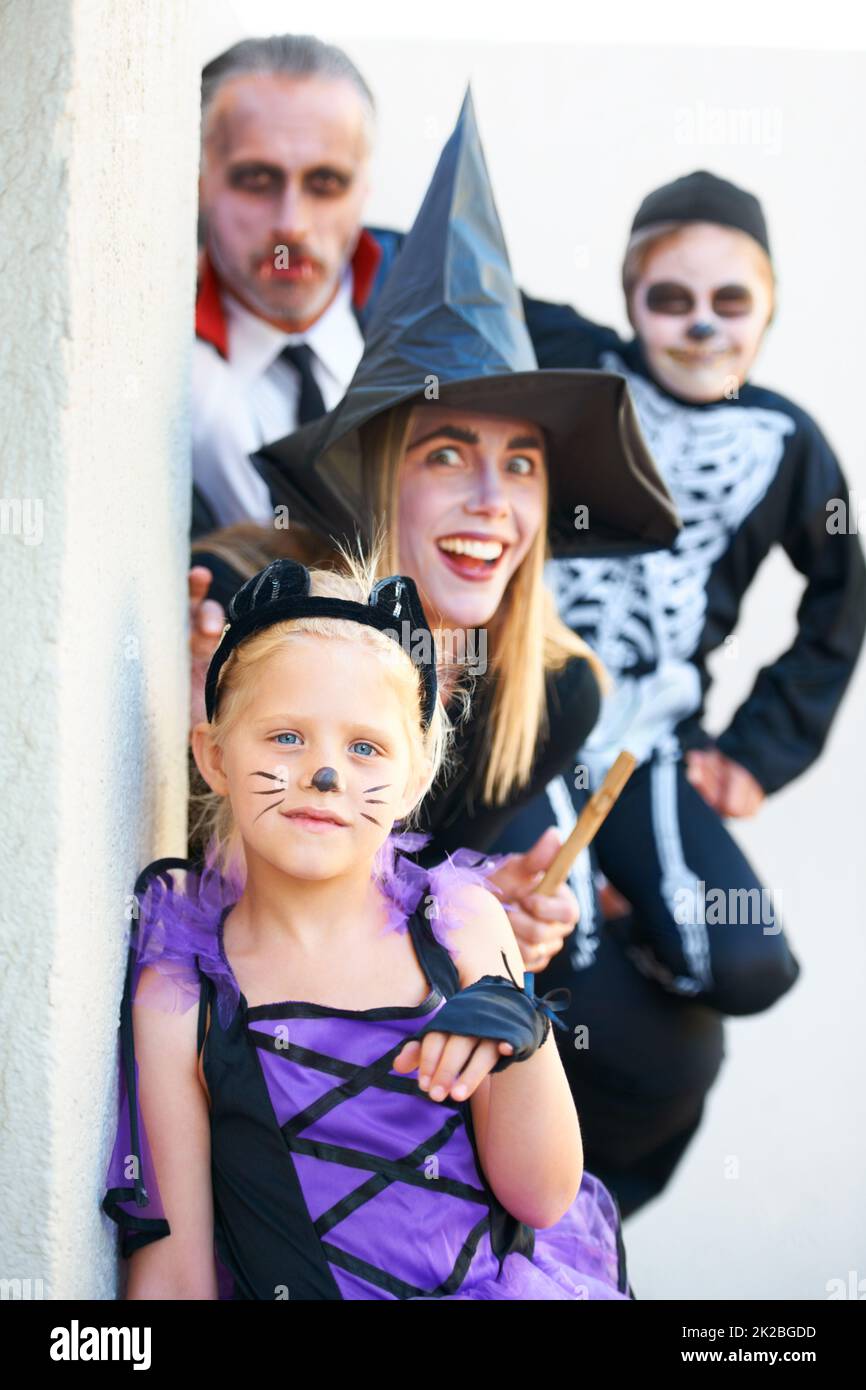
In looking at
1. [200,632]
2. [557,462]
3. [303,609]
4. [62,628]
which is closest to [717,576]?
[557,462]

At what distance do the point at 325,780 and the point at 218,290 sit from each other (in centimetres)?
183

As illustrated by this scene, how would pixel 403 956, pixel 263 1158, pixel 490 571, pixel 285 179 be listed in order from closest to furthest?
pixel 263 1158 < pixel 403 956 < pixel 490 571 < pixel 285 179

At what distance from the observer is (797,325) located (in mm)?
3539

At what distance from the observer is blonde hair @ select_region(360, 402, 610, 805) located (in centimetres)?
258

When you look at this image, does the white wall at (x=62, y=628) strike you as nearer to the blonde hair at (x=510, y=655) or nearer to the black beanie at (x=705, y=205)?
the blonde hair at (x=510, y=655)

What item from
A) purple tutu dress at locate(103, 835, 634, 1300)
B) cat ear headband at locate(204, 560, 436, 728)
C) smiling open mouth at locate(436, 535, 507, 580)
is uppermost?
smiling open mouth at locate(436, 535, 507, 580)

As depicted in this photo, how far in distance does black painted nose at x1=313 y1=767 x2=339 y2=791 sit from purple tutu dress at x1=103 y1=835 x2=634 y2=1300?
0.25 meters

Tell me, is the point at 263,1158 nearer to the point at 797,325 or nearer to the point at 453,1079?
the point at 453,1079

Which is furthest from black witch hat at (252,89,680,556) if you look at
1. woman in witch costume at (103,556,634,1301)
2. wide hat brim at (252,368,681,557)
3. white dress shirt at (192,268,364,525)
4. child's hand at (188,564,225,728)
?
woman in witch costume at (103,556,634,1301)

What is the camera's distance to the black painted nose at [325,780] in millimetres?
1713

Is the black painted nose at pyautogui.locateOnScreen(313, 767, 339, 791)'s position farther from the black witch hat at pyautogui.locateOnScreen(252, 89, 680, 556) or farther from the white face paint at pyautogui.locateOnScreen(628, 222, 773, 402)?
the white face paint at pyautogui.locateOnScreen(628, 222, 773, 402)

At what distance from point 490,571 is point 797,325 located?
54.2 inches

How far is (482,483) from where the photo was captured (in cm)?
254

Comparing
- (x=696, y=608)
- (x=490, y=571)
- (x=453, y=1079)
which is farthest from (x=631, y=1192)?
(x=453, y=1079)
